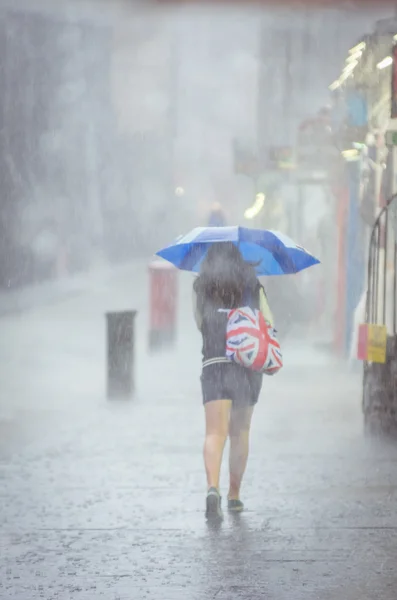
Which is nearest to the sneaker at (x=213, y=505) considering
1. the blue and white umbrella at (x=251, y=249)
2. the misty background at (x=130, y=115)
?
the blue and white umbrella at (x=251, y=249)

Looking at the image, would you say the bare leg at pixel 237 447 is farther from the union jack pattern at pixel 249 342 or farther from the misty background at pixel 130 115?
the misty background at pixel 130 115

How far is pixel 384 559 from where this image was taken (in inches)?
268

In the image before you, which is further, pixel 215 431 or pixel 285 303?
pixel 285 303

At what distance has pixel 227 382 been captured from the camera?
7.80 metres

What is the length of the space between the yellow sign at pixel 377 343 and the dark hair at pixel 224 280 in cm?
317

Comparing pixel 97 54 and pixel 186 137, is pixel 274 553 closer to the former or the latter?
pixel 97 54

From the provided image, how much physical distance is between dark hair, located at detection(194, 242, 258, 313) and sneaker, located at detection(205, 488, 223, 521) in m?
1.05

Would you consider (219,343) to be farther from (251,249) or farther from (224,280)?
(251,249)

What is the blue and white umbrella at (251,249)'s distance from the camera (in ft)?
26.0

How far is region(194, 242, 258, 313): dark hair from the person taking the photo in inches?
306

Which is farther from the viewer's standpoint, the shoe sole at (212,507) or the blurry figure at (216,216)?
the blurry figure at (216,216)

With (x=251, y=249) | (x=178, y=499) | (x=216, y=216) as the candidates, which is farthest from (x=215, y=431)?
(x=216, y=216)

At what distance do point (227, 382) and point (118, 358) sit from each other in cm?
620

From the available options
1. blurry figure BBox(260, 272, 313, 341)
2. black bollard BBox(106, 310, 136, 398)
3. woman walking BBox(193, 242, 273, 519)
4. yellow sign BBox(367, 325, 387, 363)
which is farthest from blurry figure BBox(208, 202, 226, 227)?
woman walking BBox(193, 242, 273, 519)
